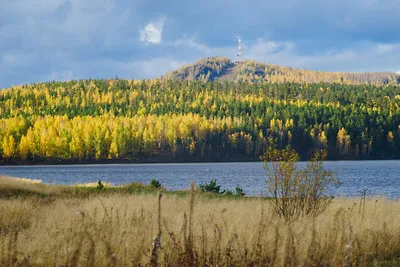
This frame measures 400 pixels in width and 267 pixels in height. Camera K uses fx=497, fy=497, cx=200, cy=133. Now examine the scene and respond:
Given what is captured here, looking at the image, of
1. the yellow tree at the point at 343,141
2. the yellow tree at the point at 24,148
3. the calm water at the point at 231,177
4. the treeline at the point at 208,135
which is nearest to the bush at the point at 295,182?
the calm water at the point at 231,177

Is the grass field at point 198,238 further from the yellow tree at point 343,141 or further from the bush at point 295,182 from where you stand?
the yellow tree at point 343,141

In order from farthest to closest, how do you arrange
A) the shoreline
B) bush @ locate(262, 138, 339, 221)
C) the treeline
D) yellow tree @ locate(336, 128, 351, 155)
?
1. yellow tree @ locate(336, 128, 351, 155)
2. the treeline
3. the shoreline
4. bush @ locate(262, 138, 339, 221)

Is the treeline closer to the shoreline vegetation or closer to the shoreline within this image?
the shoreline vegetation

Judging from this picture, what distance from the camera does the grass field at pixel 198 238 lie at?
746cm

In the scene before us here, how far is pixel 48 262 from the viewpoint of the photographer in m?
10.3

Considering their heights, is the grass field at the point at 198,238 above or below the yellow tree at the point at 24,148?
below

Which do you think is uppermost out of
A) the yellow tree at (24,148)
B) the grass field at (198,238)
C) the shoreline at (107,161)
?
the yellow tree at (24,148)

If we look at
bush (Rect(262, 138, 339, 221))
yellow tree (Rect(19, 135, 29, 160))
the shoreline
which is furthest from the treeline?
bush (Rect(262, 138, 339, 221))

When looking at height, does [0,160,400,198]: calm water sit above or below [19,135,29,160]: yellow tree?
below

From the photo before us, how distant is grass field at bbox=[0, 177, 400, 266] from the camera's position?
746cm

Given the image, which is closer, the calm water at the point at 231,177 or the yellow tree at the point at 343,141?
the calm water at the point at 231,177

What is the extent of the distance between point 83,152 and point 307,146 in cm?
7390

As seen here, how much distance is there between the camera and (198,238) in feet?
39.7

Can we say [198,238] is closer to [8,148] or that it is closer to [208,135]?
[8,148]
